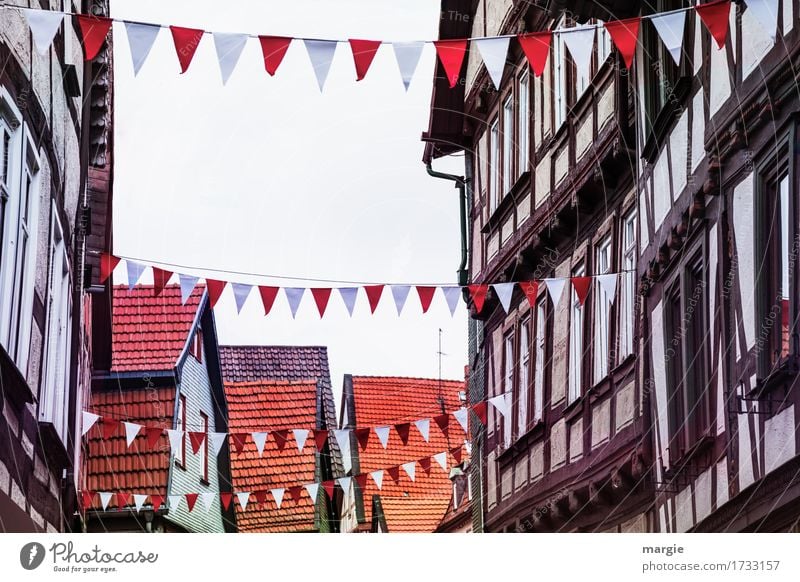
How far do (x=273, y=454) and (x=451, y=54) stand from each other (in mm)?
6043

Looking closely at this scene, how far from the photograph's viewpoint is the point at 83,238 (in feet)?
31.0

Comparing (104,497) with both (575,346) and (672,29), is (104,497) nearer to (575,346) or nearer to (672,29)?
(575,346)

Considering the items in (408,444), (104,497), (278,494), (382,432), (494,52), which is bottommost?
(104,497)

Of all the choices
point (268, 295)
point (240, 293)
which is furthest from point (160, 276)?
point (268, 295)

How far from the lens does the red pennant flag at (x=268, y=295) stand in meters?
7.71

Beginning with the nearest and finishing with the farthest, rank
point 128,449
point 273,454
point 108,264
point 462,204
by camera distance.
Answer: point 108,264 < point 462,204 < point 128,449 < point 273,454

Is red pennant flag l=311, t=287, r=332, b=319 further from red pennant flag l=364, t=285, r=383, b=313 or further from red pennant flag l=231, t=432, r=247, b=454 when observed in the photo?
red pennant flag l=231, t=432, r=247, b=454

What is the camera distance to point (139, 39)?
6168 mm

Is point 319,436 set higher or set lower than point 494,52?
lower

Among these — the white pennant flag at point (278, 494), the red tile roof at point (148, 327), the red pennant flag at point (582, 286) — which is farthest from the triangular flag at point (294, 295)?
the white pennant flag at point (278, 494)

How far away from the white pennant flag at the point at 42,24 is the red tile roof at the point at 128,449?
15.2ft

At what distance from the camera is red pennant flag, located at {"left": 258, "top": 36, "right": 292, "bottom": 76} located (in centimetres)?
610

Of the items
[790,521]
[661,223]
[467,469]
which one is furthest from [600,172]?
[467,469]

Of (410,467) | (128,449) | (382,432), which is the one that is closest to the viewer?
(382,432)
